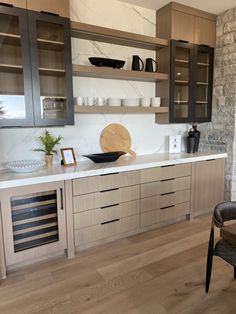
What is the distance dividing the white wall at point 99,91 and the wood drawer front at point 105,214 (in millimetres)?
750

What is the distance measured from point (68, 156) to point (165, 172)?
1136mm

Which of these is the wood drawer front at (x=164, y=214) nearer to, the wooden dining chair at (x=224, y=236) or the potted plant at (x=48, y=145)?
the wooden dining chair at (x=224, y=236)

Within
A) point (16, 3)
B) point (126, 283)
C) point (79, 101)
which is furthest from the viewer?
point (79, 101)

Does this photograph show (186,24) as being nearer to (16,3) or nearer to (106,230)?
(16,3)

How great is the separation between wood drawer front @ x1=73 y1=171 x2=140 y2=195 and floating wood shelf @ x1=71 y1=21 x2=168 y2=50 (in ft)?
4.98

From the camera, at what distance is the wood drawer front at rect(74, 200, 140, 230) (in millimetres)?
2299

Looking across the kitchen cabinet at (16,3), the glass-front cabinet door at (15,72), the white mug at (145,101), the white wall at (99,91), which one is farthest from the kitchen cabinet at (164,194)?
the kitchen cabinet at (16,3)

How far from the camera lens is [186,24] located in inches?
116

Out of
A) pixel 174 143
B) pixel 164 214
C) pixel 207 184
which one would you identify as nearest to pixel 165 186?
pixel 164 214

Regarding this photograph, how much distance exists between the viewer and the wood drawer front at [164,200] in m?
2.68

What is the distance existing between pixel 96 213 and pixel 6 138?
3.99ft

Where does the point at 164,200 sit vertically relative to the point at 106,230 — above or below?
above

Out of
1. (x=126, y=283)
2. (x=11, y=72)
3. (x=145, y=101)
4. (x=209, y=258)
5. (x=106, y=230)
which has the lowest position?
(x=126, y=283)

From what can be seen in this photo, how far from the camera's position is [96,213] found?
7.80 feet
